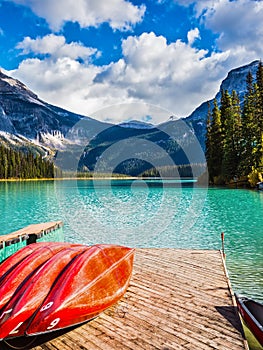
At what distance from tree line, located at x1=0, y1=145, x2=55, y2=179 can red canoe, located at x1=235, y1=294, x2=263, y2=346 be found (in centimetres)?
13618

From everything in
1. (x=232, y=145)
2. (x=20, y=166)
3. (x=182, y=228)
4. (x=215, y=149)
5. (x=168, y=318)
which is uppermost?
(x=232, y=145)

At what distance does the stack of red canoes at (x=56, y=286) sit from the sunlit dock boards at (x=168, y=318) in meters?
0.31

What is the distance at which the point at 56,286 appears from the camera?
19.1 feet

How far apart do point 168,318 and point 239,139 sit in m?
55.7

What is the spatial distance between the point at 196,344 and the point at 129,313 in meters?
1.61

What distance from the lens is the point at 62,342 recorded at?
5.47 m

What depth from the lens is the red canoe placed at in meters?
5.86

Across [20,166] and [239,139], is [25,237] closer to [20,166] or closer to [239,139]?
[239,139]

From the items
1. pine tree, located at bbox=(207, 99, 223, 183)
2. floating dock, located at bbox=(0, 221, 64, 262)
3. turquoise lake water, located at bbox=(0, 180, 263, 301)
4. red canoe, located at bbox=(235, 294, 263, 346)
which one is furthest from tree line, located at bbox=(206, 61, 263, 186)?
red canoe, located at bbox=(235, 294, 263, 346)

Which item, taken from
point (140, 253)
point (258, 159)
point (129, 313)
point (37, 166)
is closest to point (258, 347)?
point (129, 313)

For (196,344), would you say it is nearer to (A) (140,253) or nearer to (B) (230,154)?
(A) (140,253)

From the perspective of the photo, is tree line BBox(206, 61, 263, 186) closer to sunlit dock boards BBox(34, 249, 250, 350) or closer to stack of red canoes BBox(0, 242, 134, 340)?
sunlit dock boards BBox(34, 249, 250, 350)

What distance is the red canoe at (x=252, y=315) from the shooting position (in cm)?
586

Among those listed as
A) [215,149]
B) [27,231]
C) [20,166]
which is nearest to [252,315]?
[27,231]
